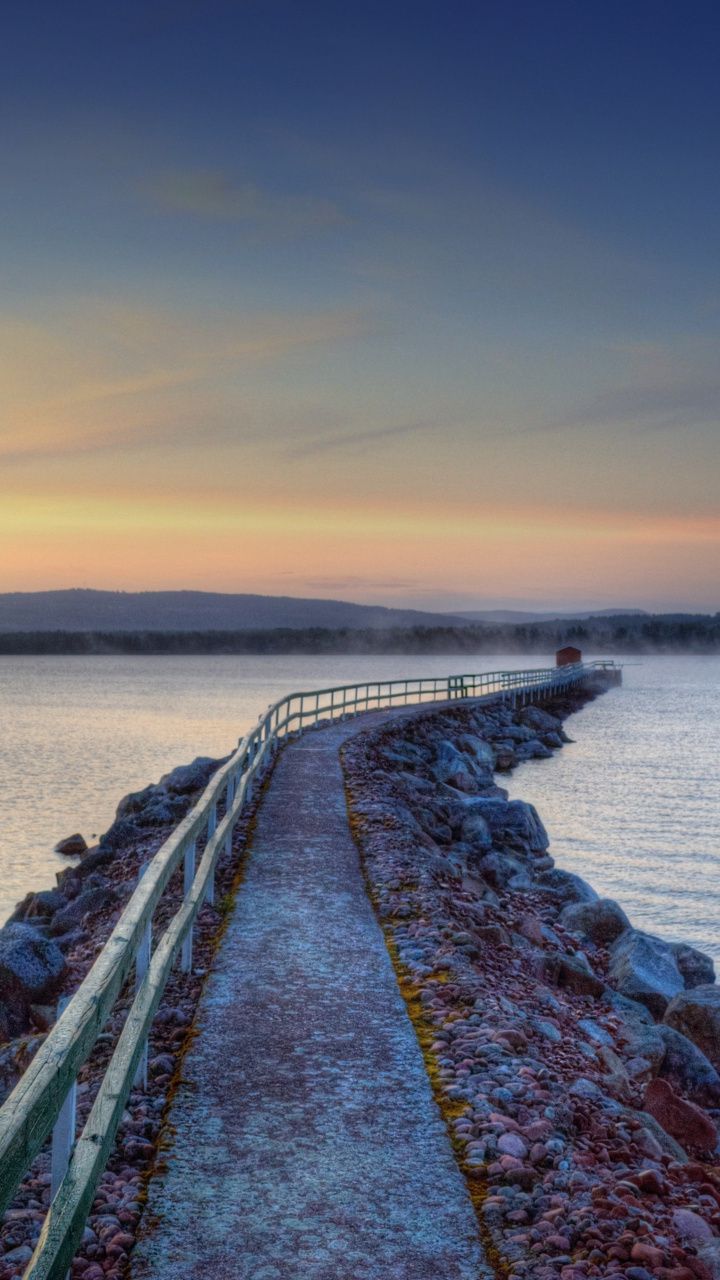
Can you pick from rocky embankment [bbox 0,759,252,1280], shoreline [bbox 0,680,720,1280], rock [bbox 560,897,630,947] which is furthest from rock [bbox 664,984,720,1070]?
rocky embankment [bbox 0,759,252,1280]

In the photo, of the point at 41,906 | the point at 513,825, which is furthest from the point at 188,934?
the point at 513,825

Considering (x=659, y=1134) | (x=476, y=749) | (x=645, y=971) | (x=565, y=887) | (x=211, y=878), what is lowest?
(x=565, y=887)

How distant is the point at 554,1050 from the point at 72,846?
21.0 metres

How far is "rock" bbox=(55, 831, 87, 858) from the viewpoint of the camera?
26.6 meters

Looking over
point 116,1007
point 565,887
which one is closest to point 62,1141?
point 116,1007

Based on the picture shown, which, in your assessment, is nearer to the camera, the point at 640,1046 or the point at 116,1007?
the point at 116,1007

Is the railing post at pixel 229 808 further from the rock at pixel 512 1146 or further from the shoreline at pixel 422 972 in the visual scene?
the rock at pixel 512 1146

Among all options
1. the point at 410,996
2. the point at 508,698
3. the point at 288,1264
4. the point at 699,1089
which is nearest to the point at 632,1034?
the point at 699,1089

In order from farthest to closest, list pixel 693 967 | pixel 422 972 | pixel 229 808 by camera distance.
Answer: pixel 693 967
pixel 229 808
pixel 422 972

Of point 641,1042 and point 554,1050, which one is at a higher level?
point 554,1050

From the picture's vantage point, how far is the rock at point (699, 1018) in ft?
36.2

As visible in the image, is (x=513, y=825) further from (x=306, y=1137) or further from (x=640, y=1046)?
(x=306, y=1137)

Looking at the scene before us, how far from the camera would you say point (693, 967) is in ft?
47.3

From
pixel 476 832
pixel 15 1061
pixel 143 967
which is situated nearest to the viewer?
pixel 143 967
